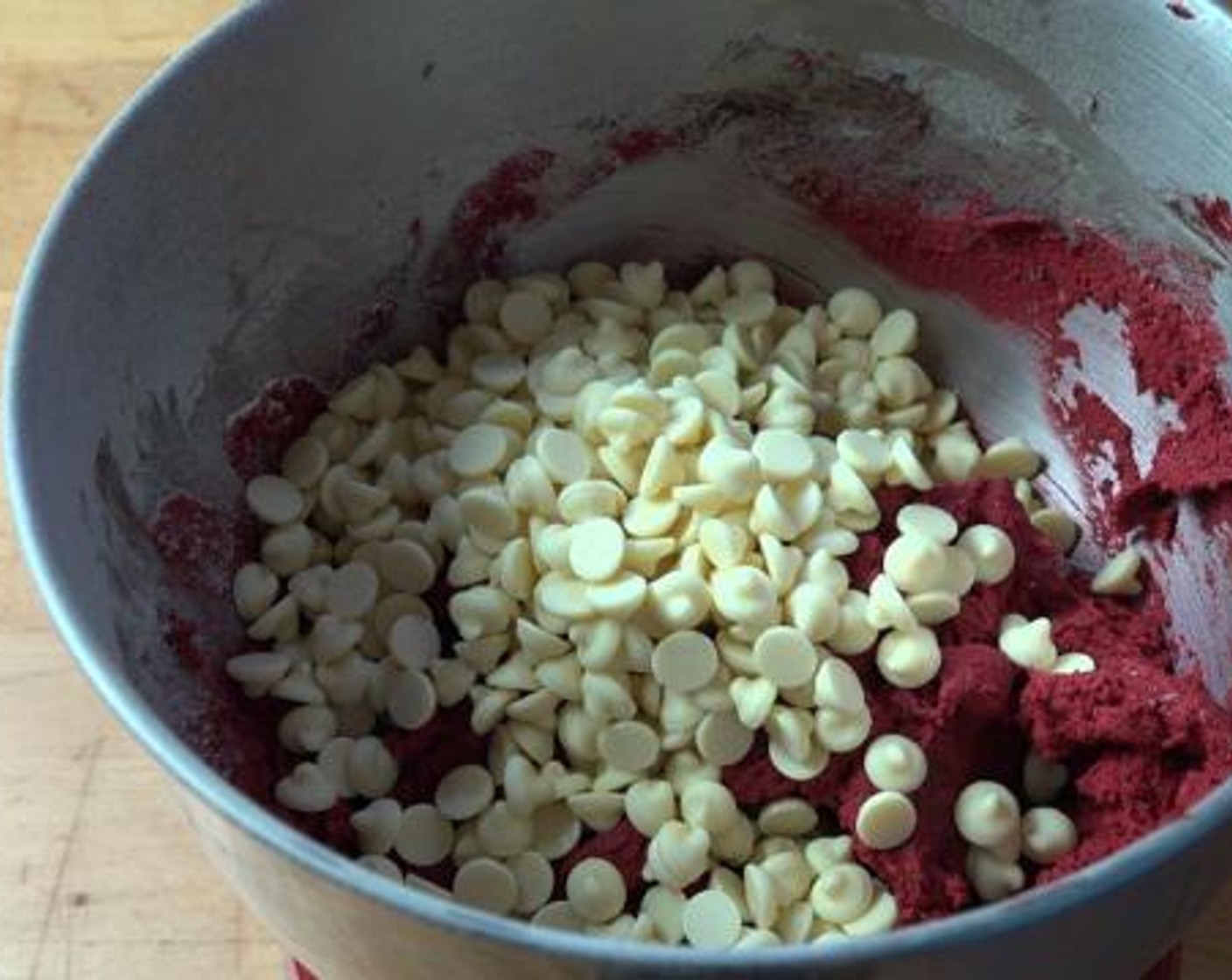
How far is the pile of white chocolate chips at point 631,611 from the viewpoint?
75cm

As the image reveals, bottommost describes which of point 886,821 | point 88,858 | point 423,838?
point 88,858

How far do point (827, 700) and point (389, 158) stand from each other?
1.08 feet

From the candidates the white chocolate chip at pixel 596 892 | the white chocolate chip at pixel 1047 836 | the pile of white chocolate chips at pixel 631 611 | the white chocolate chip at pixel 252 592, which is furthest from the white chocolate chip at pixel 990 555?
the white chocolate chip at pixel 252 592

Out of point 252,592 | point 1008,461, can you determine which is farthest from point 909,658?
point 252,592

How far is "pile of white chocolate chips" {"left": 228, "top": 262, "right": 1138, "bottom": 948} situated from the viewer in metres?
0.75

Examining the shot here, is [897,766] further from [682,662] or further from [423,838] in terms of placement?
[423,838]

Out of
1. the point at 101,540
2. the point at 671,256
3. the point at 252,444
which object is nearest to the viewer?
the point at 101,540

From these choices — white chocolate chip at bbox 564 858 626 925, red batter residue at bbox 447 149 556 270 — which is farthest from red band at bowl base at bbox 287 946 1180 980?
red batter residue at bbox 447 149 556 270

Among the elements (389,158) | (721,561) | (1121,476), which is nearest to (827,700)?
(721,561)

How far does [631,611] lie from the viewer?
0.77 meters

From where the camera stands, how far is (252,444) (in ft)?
2.78

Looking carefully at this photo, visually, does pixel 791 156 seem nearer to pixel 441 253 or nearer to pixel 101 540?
pixel 441 253

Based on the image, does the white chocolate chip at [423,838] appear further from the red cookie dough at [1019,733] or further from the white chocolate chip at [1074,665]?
the white chocolate chip at [1074,665]

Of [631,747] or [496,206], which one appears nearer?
[631,747]
